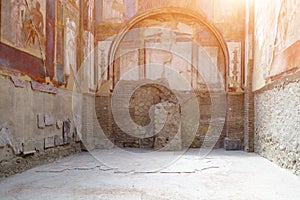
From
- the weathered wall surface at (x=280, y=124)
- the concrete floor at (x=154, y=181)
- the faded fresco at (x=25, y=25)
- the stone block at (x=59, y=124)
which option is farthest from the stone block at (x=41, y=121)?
the weathered wall surface at (x=280, y=124)

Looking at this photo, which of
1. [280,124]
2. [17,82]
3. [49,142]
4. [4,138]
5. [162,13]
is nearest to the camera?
[4,138]

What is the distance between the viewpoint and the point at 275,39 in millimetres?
6184

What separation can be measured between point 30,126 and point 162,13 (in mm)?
5535

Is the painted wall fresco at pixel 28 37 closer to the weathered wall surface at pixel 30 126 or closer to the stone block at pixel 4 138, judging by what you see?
the weathered wall surface at pixel 30 126

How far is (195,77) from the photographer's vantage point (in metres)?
9.27

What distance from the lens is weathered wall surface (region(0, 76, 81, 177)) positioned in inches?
187

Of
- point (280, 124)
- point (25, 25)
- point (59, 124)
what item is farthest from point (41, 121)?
point (280, 124)

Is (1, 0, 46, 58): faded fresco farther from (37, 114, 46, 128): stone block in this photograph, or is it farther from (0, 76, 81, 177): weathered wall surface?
(37, 114, 46, 128): stone block

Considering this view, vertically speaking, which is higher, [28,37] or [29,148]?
[28,37]

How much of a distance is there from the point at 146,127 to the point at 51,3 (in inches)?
174

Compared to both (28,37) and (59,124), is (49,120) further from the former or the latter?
(28,37)

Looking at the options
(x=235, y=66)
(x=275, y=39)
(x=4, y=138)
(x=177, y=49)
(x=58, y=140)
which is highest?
(x=177, y=49)

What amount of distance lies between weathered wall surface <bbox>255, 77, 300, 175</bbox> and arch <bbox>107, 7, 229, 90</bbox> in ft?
7.15

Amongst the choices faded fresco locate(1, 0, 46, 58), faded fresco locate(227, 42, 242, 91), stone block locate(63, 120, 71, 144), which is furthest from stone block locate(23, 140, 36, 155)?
faded fresco locate(227, 42, 242, 91)
